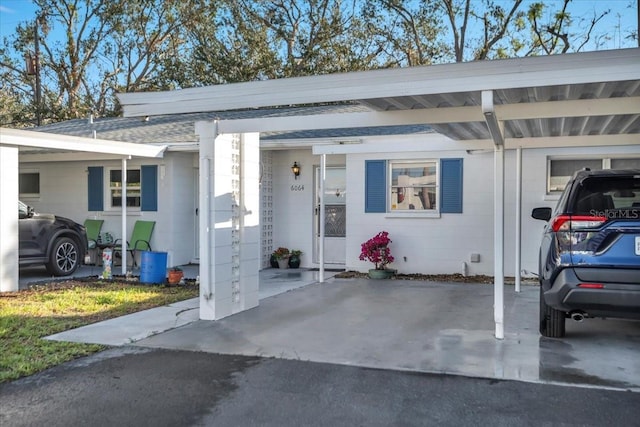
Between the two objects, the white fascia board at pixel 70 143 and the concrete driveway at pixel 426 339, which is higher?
the white fascia board at pixel 70 143

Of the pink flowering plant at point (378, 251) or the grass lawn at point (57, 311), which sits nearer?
the grass lawn at point (57, 311)

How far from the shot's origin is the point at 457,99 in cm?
547

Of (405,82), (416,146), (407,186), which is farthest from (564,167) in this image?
(405,82)

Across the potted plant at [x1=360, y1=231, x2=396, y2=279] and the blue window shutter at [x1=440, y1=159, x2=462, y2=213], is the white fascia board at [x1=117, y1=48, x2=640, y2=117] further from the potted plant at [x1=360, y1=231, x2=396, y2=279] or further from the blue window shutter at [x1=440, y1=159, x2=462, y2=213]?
the blue window shutter at [x1=440, y1=159, x2=462, y2=213]

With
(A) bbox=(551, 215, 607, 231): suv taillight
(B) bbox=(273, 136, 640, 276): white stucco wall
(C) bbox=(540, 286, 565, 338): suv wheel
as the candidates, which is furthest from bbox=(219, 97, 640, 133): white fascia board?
(B) bbox=(273, 136, 640, 276): white stucco wall

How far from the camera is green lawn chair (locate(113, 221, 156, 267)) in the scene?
38.9ft

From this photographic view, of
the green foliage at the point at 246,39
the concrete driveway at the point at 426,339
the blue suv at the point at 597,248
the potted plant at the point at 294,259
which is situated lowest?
the concrete driveway at the point at 426,339

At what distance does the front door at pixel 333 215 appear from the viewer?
11.9 m

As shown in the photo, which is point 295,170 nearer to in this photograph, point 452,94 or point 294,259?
point 294,259

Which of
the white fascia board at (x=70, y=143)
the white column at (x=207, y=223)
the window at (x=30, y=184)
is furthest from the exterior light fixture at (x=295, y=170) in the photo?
the window at (x=30, y=184)

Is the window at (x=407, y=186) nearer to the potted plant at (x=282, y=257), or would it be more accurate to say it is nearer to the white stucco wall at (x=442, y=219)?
the white stucco wall at (x=442, y=219)

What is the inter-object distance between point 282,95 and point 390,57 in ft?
64.6

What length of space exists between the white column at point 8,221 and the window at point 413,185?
21.3 ft

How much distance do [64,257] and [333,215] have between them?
5.22m
